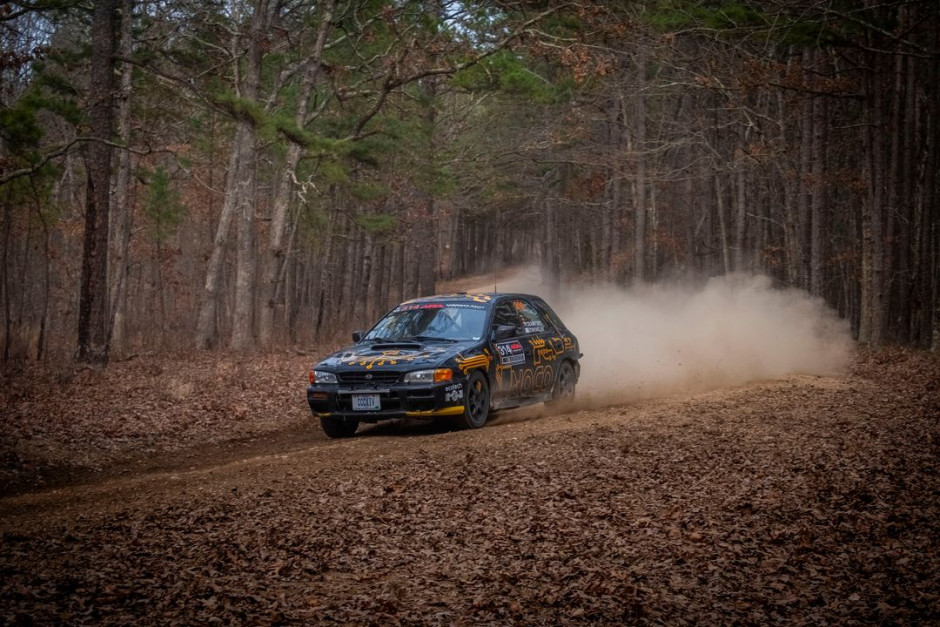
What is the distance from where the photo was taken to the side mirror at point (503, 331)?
12.2 meters

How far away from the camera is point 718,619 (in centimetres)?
458

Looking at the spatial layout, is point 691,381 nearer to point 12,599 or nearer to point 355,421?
point 355,421

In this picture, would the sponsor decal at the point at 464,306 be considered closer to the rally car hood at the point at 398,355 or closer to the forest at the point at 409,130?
the rally car hood at the point at 398,355

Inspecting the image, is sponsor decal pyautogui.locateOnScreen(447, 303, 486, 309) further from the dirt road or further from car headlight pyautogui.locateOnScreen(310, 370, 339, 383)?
the dirt road

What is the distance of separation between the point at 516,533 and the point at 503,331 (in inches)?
243

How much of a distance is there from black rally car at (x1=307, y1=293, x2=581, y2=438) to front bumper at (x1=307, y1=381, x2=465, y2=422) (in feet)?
0.04

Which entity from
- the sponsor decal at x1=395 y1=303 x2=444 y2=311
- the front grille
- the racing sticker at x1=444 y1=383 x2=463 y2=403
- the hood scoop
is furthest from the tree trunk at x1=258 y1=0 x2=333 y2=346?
the racing sticker at x1=444 y1=383 x2=463 y2=403

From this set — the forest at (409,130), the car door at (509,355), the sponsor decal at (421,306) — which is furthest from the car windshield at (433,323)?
the forest at (409,130)

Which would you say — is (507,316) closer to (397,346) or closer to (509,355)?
(509,355)

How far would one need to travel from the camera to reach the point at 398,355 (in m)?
11.3

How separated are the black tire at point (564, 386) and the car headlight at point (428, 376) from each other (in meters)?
3.17

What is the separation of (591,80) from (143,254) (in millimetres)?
22874

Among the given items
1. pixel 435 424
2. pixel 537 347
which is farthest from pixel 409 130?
pixel 435 424

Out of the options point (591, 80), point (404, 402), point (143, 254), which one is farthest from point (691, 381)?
point (143, 254)
